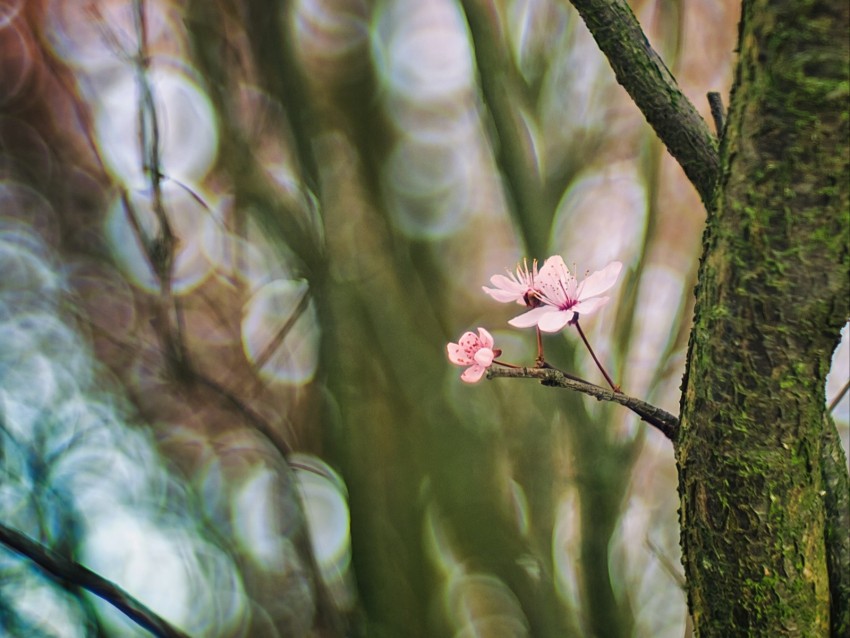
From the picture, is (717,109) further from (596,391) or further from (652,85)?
(596,391)

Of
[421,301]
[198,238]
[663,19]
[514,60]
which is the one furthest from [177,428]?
[663,19]

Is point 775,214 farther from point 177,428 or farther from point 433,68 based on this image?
point 177,428

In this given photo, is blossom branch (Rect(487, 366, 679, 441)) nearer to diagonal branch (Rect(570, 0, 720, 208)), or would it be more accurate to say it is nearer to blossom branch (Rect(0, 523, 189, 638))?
diagonal branch (Rect(570, 0, 720, 208))

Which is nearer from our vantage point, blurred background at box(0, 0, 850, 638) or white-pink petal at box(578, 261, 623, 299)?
white-pink petal at box(578, 261, 623, 299)

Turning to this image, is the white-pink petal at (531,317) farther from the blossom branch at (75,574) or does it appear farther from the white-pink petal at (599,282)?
the blossom branch at (75,574)

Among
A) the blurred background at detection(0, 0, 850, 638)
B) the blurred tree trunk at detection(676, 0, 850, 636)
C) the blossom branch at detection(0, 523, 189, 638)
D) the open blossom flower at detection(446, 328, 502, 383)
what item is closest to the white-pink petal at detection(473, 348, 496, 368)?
the open blossom flower at detection(446, 328, 502, 383)

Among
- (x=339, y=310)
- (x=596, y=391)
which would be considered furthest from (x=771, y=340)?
(x=339, y=310)
